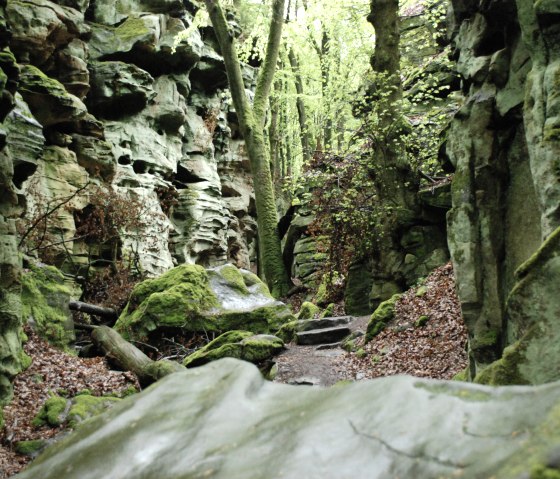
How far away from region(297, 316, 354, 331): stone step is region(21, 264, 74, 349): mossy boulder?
5361 millimetres

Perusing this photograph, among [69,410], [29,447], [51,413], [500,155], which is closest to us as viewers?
[29,447]

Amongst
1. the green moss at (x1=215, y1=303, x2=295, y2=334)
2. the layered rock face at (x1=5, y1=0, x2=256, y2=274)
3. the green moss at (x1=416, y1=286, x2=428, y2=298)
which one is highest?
the layered rock face at (x1=5, y1=0, x2=256, y2=274)

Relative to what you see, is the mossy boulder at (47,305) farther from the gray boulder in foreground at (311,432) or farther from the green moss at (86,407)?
the gray boulder in foreground at (311,432)

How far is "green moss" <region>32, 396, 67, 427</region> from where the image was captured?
7295 millimetres

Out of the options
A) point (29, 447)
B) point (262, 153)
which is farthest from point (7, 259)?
point (262, 153)

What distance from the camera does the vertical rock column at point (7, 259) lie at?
7.98 meters

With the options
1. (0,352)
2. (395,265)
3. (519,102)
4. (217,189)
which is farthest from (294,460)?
(217,189)

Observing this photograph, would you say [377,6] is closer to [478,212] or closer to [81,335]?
[478,212]

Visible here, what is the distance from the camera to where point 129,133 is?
21156mm

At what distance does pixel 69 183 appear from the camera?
16.5m

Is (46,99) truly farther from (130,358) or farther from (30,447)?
(30,447)

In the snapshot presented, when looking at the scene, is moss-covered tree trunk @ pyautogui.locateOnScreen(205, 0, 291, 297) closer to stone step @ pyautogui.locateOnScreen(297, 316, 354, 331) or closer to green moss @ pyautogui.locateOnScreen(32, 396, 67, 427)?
stone step @ pyautogui.locateOnScreen(297, 316, 354, 331)

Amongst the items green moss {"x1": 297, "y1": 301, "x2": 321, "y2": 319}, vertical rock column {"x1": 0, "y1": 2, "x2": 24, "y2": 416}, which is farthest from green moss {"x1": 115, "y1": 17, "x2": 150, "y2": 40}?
vertical rock column {"x1": 0, "y1": 2, "x2": 24, "y2": 416}

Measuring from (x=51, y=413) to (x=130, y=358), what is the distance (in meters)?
3.05
